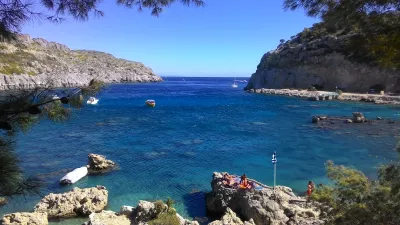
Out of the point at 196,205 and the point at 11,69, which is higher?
the point at 11,69

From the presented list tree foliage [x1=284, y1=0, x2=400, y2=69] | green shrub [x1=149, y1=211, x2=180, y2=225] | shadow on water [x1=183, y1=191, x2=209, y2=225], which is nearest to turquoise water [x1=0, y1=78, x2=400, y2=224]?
shadow on water [x1=183, y1=191, x2=209, y2=225]

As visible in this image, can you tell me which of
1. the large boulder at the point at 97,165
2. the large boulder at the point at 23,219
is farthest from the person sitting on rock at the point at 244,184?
the large boulder at the point at 97,165

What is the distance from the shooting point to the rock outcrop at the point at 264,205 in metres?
16.4

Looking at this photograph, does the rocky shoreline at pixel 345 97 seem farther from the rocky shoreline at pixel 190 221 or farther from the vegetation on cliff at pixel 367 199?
the vegetation on cliff at pixel 367 199

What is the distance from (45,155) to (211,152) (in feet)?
53.0

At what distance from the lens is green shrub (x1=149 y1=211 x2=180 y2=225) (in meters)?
14.6

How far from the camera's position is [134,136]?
135ft

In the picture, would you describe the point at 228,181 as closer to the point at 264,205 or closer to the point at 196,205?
the point at 196,205

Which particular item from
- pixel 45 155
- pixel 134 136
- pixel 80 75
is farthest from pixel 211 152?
pixel 80 75

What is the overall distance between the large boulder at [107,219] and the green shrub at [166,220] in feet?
4.43

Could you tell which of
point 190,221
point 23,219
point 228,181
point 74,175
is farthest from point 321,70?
point 23,219

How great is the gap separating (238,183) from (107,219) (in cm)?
836

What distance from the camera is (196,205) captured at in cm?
2016

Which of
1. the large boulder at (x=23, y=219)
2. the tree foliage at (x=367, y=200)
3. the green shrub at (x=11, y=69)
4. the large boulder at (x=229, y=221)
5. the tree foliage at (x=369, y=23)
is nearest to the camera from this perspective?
the tree foliage at (x=369, y=23)
